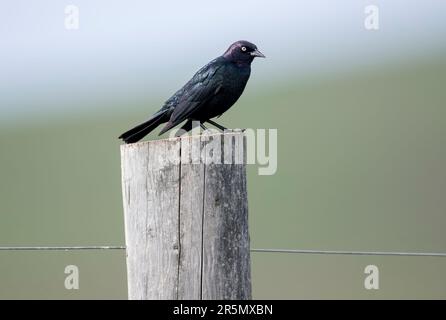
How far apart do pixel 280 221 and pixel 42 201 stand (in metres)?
6.87

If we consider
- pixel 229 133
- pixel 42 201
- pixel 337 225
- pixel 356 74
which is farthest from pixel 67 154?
pixel 229 133

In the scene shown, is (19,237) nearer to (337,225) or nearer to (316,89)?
(337,225)

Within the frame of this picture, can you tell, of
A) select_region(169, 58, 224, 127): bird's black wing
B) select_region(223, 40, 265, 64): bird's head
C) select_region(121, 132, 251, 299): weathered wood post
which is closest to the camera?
select_region(121, 132, 251, 299): weathered wood post

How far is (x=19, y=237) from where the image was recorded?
22000 millimetres

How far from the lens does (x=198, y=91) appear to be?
6402 mm

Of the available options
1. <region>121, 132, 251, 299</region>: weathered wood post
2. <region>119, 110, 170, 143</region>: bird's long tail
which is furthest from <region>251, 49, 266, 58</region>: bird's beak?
<region>121, 132, 251, 299</region>: weathered wood post

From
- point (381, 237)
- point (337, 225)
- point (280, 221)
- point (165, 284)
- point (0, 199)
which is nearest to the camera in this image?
point (165, 284)

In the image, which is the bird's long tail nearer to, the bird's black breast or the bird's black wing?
the bird's black wing

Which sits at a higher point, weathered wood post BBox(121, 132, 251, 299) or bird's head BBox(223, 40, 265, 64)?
bird's head BBox(223, 40, 265, 64)

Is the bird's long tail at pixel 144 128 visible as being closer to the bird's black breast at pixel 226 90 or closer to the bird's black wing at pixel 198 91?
the bird's black wing at pixel 198 91

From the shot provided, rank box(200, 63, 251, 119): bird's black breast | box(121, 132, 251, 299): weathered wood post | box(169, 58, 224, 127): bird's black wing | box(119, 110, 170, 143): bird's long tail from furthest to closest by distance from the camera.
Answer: box(200, 63, 251, 119): bird's black breast, box(169, 58, 224, 127): bird's black wing, box(119, 110, 170, 143): bird's long tail, box(121, 132, 251, 299): weathered wood post

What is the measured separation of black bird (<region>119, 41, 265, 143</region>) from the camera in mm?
6305

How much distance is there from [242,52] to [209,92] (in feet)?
1.95

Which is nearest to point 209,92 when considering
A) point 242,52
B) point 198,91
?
point 198,91
